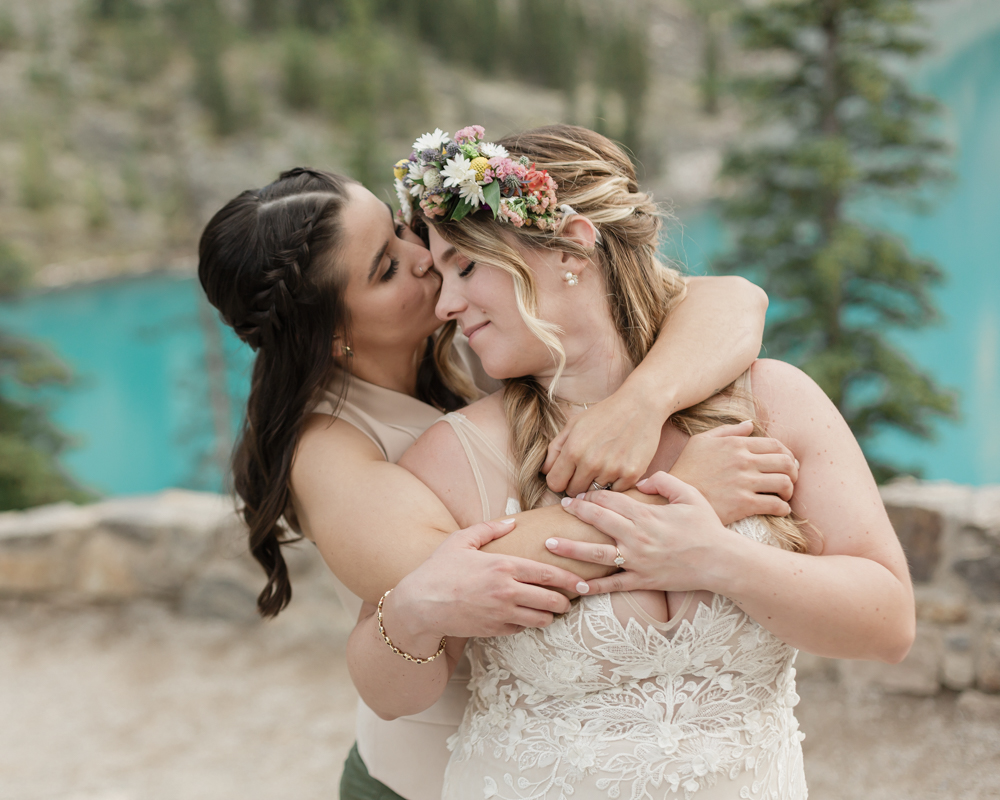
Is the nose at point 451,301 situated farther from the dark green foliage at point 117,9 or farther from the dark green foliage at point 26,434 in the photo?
the dark green foliage at point 117,9

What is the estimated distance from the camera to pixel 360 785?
5.24 feet

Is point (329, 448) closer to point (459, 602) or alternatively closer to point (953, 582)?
point (459, 602)

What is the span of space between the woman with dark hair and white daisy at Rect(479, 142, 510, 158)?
299 mm

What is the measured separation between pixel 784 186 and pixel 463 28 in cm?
1197

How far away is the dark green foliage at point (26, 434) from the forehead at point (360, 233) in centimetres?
534

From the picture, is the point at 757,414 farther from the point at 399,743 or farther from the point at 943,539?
the point at 943,539

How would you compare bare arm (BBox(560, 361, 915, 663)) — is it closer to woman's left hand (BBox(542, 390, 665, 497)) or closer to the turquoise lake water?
woman's left hand (BBox(542, 390, 665, 497))

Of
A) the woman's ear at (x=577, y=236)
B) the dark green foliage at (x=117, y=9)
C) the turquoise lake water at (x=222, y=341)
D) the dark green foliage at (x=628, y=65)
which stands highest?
the woman's ear at (x=577, y=236)

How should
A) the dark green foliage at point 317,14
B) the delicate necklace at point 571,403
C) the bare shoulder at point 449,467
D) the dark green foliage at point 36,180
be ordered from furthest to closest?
the dark green foliage at point 317,14, the dark green foliage at point 36,180, the delicate necklace at point 571,403, the bare shoulder at point 449,467

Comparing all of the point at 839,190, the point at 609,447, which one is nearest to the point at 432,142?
the point at 609,447

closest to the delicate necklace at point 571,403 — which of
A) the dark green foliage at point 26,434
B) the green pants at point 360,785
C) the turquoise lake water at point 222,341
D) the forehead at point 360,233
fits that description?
the forehead at point 360,233

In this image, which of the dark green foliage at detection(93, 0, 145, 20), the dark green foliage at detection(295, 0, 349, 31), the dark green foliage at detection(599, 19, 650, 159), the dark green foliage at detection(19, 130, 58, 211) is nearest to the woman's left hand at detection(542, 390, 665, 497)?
the dark green foliage at detection(599, 19, 650, 159)

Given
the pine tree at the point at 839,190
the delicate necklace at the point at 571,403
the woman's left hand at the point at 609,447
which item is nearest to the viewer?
the woman's left hand at the point at 609,447

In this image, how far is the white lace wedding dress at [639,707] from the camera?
1.18 meters
